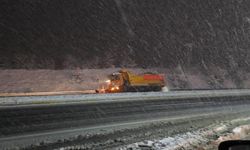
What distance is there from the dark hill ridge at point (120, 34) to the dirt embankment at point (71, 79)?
1118 millimetres

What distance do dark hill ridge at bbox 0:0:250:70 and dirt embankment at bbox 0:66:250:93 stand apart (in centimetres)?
112

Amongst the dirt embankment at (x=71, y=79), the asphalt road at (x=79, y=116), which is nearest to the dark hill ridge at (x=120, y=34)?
the dirt embankment at (x=71, y=79)

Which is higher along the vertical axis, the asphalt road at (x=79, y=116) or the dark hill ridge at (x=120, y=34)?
the dark hill ridge at (x=120, y=34)

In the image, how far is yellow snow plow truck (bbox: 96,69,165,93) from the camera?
34.3 meters

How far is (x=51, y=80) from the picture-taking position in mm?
38500

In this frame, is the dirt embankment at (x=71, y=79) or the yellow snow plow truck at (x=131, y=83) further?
the dirt embankment at (x=71, y=79)

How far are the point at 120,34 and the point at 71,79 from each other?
1186 centimetres

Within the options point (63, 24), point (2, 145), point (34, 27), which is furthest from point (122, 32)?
point (2, 145)

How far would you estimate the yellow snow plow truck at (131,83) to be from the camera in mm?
34281

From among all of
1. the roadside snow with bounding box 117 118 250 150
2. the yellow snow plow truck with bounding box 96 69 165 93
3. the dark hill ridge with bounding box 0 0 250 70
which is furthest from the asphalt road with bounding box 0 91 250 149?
the dark hill ridge with bounding box 0 0 250 70

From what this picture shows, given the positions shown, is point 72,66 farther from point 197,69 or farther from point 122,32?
point 197,69

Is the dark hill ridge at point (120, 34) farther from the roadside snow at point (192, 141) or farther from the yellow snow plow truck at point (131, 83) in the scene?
the roadside snow at point (192, 141)

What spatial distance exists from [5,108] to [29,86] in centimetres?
1762

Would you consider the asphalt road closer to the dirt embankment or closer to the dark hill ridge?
the dirt embankment
